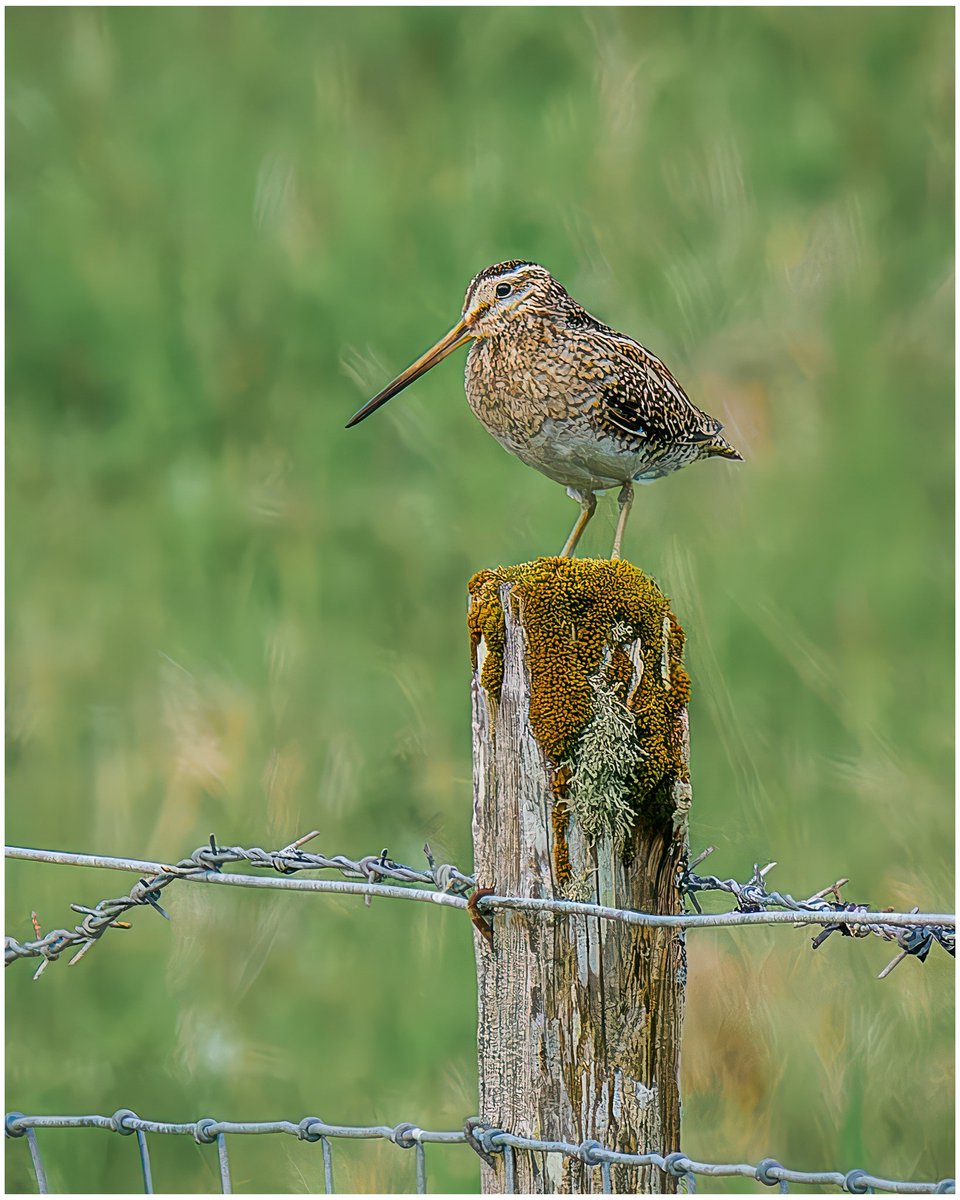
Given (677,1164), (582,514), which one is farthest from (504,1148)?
(582,514)

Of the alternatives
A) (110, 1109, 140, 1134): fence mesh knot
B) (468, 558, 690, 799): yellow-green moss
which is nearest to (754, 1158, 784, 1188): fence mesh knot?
(468, 558, 690, 799): yellow-green moss

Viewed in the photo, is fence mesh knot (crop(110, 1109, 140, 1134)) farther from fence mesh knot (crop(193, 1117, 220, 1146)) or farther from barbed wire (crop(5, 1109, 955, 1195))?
fence mesh knot (crop(193, 1117, 220, 1146))

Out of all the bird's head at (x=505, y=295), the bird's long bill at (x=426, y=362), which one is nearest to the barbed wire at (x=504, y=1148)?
the bird's long bill at (x=426, y=362)

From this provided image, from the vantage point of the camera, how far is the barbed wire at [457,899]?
201cm

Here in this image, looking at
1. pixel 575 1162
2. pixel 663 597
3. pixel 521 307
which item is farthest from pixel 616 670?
pixel 521 307

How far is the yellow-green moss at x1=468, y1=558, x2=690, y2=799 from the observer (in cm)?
218

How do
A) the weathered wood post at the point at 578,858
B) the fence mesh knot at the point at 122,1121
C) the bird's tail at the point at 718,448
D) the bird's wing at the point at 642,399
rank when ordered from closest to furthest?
1. the weathered wood post at the point at 578,858
2. the fence mesh knot at the point at 122,1121
3. the bird's wing at the point at 642,399
4. the bird's tail at the point at 718,448

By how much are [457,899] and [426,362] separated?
4.34 ft

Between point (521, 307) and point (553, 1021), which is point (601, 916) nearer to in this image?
point (553, 1021)

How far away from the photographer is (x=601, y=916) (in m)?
2.10

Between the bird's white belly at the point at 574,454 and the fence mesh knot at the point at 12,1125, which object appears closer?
the fence mesh knot at the point at 12,1125

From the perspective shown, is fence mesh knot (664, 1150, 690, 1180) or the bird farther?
the bird

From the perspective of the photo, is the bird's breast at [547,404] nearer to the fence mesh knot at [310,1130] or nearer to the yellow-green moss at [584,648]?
the yellow-green moss at [584,648]

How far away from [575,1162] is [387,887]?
49cm
